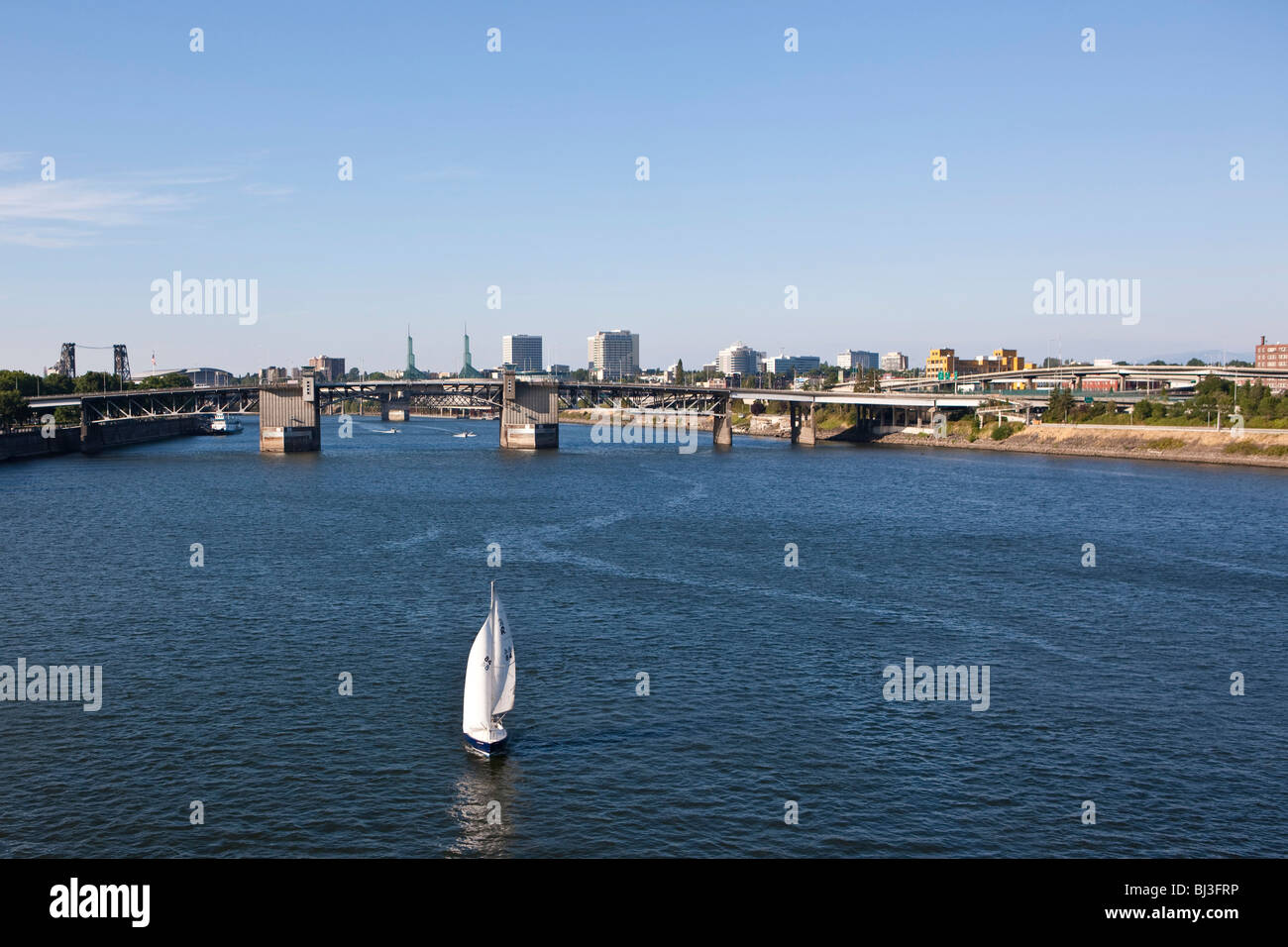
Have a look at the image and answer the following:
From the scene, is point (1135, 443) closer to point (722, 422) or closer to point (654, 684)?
point (722, 422)

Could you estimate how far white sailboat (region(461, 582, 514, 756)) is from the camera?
30.3 meters

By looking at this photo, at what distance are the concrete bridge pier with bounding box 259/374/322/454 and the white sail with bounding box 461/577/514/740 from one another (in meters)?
120

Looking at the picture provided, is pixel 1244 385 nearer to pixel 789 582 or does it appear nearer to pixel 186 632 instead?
pixel 789 582

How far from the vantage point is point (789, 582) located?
55906mm

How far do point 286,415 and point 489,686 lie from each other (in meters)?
126

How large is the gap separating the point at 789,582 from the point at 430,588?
1929 centimetres

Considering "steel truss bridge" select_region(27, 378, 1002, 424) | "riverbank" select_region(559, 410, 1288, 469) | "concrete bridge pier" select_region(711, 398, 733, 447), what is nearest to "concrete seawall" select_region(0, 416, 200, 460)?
"steel truss bridge" select_region(27, 378, 1002, 424)

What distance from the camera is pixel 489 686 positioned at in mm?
30516

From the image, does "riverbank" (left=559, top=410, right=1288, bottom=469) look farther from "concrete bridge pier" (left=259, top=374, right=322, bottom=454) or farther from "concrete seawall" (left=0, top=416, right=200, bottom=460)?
"concrete seawall" (left=0, top=416, right=200, bottom=460)

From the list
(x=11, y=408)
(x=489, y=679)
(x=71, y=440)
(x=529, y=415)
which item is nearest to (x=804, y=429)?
(x=529, y=415)

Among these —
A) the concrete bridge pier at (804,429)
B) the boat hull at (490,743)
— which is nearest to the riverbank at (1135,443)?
the concrete bridge pier at (804,429)

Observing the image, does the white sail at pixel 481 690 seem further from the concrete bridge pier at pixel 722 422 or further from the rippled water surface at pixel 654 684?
the concrete bridge pier at pixel 722 422

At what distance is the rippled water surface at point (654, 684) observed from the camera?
26.3m
